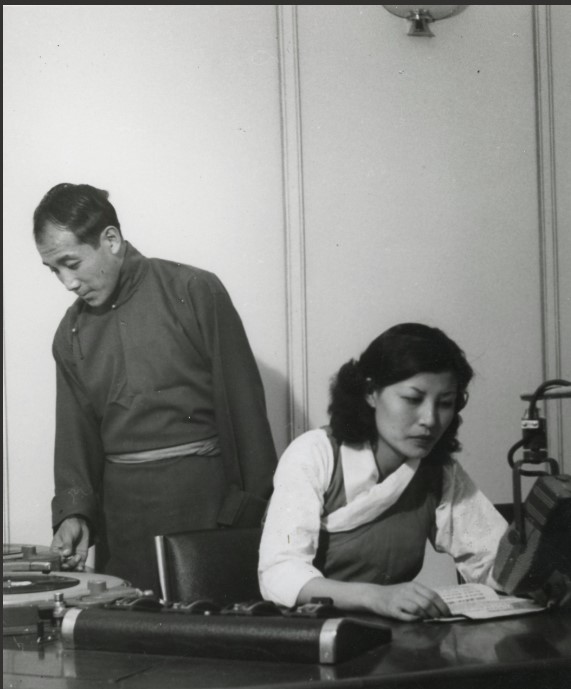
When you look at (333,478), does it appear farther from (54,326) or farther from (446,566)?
(446,566)

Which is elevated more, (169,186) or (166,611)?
(169,186)

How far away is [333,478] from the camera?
1899 mm

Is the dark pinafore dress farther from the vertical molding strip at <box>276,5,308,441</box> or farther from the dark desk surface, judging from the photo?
the vertical molding strip at <box>276,5,308,441</box>

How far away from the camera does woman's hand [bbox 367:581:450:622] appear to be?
1421mm

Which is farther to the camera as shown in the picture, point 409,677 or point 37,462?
point 37,462

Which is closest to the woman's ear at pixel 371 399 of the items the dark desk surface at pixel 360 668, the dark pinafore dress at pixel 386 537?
the dark pinafore dress at pixel 386 537

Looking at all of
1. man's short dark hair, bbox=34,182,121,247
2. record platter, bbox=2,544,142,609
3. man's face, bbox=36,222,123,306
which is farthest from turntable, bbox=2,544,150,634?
man's short dark hair, bbox=34,182,121,247

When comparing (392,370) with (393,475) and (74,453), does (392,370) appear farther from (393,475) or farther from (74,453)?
(74,453)

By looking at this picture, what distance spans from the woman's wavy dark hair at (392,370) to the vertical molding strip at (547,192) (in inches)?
41.5

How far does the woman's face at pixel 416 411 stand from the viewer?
6.22 ft

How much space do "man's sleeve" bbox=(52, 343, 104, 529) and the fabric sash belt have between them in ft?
0.18

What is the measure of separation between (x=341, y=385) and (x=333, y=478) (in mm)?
227

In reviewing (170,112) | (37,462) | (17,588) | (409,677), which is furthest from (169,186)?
(409,677)

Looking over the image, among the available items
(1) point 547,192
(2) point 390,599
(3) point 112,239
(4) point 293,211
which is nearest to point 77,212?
(3) point 112,239
